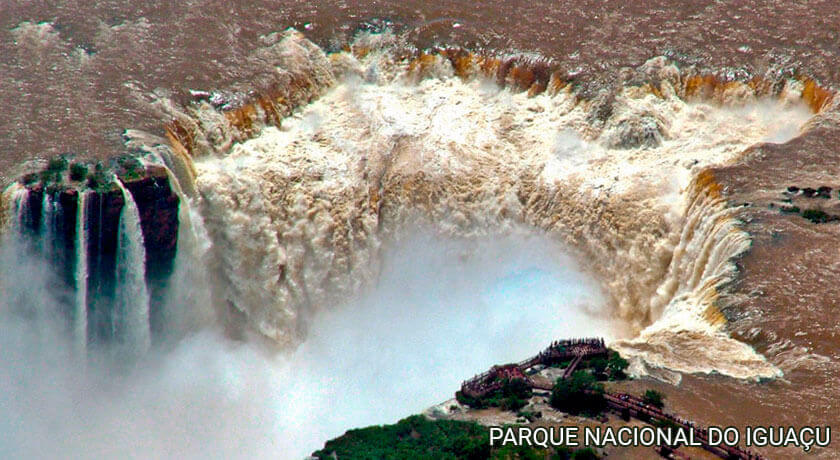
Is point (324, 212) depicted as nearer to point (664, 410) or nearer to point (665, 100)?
point (665, 100)

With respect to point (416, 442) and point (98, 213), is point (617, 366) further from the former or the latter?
point (98, 213)

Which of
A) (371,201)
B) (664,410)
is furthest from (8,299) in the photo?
(664,410)

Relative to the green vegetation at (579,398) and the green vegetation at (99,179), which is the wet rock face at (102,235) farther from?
the green vegetation at (579,398)

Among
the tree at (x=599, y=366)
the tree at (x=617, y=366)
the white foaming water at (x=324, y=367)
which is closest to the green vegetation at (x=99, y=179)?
the white foaming water at (x=324, y=367)

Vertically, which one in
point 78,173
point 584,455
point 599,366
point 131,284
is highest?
point 78,173

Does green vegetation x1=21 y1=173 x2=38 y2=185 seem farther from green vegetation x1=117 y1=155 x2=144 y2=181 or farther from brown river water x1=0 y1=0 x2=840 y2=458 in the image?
green vegetation x1=117 y1=155 x2=144 y2=181

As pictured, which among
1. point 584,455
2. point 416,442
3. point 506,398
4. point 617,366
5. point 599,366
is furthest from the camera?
point 599,366

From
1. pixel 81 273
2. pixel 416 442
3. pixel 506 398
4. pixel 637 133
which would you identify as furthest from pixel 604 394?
pixel 81 273
